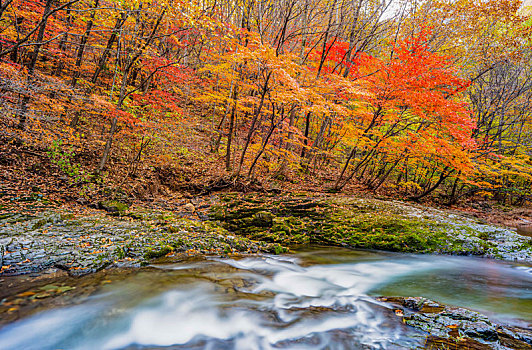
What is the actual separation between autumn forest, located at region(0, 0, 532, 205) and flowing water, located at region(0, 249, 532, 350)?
15.0 ft

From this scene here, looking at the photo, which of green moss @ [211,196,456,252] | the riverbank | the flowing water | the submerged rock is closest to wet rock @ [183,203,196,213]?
the riverbank

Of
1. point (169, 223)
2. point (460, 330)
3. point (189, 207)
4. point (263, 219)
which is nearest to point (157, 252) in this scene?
point (169, 223)

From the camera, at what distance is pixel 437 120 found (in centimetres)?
1077

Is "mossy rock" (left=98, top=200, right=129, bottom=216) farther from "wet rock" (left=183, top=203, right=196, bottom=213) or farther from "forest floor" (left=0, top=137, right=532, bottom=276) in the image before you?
"wet rock" (left=183, top=203, right=196, bottom=213)

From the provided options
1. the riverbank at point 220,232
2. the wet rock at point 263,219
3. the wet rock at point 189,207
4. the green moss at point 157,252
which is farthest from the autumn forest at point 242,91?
the green moss at point 157,252

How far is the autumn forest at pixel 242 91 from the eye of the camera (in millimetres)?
7645

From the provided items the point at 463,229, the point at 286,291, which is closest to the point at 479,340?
the point at 286,291

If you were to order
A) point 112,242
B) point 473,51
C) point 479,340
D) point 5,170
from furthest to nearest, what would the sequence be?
1. point 473,51
2. point 5,170
3. point 112,242
4. point 479,340

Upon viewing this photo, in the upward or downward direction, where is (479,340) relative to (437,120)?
downward

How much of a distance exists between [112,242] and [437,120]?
12.8 metres

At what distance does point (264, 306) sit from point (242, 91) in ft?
35.3

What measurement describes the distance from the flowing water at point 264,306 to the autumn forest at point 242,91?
4564 mm

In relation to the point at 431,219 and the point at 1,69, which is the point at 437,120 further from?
the point at 1,69

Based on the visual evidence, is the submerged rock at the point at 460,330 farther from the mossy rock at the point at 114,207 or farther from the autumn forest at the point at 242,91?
the mossy rock at the point at 114,207
